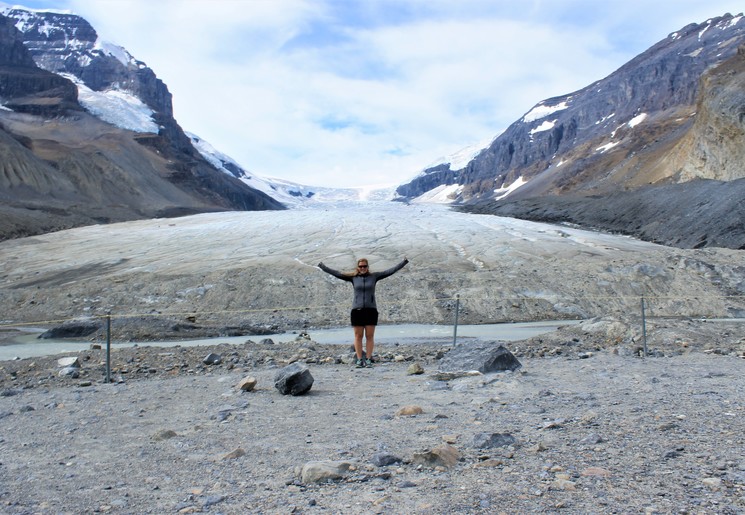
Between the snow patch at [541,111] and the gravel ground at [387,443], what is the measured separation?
186266mm

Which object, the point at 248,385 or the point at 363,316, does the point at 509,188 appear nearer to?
the point at 363,316

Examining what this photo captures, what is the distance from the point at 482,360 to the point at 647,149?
271 ft

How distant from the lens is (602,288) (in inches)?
885

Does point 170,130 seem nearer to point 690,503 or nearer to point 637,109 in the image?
point 637,109

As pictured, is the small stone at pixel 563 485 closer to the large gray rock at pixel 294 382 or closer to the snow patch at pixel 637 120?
the large gray rock at pixel 294 382

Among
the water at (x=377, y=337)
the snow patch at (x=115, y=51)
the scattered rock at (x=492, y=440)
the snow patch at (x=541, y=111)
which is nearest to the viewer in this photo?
the scattered rock at (x=492, y=440)

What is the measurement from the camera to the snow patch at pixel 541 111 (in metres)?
184

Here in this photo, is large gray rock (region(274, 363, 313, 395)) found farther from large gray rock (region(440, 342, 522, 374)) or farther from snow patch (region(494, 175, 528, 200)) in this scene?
snow patch (region(494, 175, 528, 200))

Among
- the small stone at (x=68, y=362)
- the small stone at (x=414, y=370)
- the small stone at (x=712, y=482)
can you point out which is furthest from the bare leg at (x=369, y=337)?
the small stone at (x=712, y=482)

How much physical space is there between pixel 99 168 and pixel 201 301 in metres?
71.8

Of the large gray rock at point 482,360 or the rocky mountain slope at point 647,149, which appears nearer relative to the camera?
the large gray rock at point 482,360

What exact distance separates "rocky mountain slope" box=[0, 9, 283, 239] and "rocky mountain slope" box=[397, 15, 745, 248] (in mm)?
44026

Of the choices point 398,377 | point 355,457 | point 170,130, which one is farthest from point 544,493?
point 170,130

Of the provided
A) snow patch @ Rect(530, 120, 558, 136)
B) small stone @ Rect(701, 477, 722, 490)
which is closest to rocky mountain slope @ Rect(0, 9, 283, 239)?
small stone @ Rect(701, 477, 722, 490)
